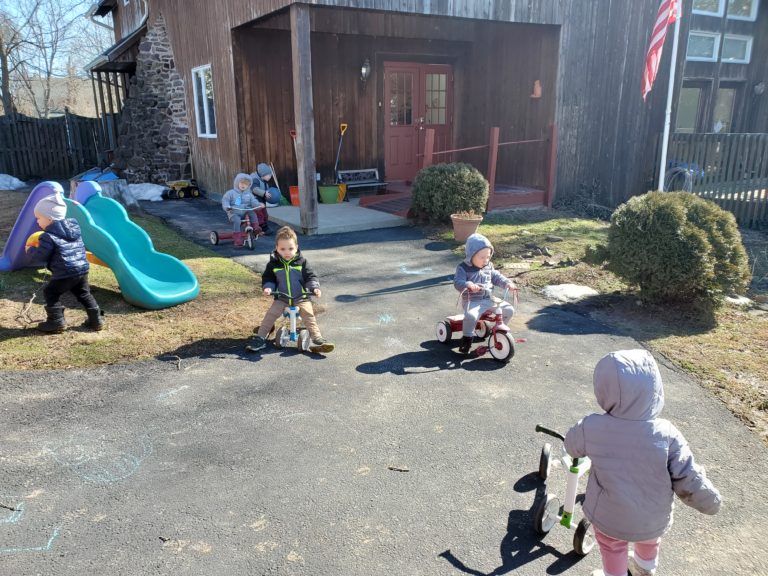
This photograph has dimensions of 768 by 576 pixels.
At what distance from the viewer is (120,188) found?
41.0ft

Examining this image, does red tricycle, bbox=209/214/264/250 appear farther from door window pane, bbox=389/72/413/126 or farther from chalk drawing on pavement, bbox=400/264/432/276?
door window pane, bbox=389/72/413/126

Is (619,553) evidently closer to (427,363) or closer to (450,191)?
(427,363)

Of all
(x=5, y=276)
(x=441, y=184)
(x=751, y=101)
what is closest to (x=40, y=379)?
Result: (x=5, y=276)

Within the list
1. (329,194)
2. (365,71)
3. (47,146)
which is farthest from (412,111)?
(47,146)

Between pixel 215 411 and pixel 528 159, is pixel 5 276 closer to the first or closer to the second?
pixel 215 411

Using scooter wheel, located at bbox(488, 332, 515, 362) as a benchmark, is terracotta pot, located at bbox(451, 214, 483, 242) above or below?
above

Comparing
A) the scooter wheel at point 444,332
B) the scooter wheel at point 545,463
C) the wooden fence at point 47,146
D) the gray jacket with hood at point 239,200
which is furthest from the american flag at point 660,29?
the wooden fence at point 47,146

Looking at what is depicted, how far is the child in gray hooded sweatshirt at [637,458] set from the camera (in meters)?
2.35

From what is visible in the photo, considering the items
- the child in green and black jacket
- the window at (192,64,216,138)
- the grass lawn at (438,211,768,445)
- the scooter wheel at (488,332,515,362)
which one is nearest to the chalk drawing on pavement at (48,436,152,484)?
the child in green and black jacket

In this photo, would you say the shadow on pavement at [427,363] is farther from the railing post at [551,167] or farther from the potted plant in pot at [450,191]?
the railing post at [551,167]

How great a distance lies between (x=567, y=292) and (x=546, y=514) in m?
4.65

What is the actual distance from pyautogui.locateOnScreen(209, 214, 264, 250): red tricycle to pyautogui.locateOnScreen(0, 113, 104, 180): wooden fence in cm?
1269

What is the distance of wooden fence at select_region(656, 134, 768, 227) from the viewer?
36.6 ft

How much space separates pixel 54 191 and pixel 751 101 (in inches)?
736
